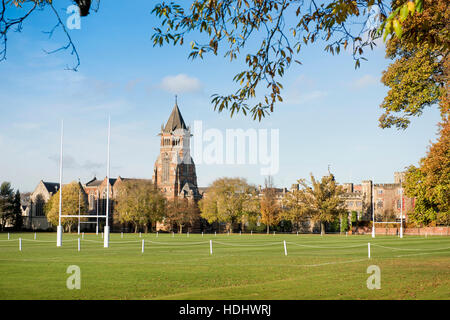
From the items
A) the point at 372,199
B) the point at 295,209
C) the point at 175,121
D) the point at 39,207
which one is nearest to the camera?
the point at 295,209

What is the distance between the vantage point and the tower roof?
127m

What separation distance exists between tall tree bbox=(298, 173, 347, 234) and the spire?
54141mm

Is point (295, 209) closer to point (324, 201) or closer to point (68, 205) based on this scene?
point (324, 201)

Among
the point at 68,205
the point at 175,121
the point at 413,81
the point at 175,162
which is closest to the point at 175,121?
the point at 175,121

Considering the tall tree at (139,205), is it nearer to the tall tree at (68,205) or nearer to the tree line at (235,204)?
the tree line at (235,204)

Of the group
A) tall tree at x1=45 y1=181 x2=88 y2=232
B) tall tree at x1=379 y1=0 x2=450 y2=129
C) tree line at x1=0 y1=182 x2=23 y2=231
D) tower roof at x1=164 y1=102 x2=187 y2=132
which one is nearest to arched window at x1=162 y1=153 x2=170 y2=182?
tower roof at x1=164 y1=102 x2=187 y2=132

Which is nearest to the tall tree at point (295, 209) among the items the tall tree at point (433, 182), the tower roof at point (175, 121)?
the tower roof at point (175, 121)

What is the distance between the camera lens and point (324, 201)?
262 feet

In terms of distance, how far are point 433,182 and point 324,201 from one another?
60.5 metres

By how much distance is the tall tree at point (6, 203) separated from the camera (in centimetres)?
9425

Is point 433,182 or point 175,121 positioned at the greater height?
point 175,121

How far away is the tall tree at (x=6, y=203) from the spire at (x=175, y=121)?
43.5 meters

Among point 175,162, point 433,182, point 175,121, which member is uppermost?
point 175,121
